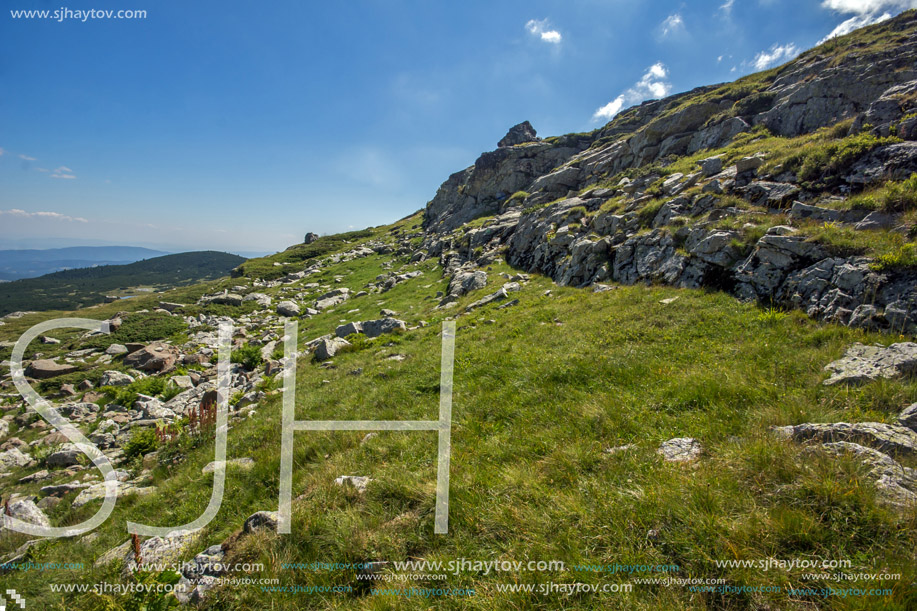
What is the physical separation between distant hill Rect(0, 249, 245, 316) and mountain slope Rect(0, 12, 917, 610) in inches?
3630

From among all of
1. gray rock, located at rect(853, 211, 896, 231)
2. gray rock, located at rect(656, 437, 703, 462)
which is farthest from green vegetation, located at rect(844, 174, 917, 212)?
gray rock, located at rect(656, 437, 703, 462)

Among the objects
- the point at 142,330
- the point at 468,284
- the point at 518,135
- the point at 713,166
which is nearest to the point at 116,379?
the point at 142,330

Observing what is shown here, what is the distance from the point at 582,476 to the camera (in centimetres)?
437

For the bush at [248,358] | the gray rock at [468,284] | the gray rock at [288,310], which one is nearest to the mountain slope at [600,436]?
the bush at [248,358]

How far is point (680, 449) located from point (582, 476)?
61.3 inches

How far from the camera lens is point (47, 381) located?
51.9 feet

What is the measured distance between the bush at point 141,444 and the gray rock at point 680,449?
1378 centimetres

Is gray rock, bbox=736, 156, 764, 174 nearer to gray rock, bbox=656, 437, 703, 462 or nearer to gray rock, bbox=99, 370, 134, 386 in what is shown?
gray rock, bbox=656, 437, 703, 462

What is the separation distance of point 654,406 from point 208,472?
9.76 metres

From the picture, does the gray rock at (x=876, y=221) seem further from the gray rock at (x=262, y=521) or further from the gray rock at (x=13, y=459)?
the gray rock at (x=13, y=459)

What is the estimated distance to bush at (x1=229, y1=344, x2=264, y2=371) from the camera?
1734cm

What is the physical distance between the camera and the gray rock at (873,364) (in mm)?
5211

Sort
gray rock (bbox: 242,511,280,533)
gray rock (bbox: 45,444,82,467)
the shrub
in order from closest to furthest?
gray rock (bbox: 242,511,280,533)
the shrub
gray rock (bbox: 45,444,82,467)

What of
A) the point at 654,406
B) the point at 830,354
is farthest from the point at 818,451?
the point at 830,354
